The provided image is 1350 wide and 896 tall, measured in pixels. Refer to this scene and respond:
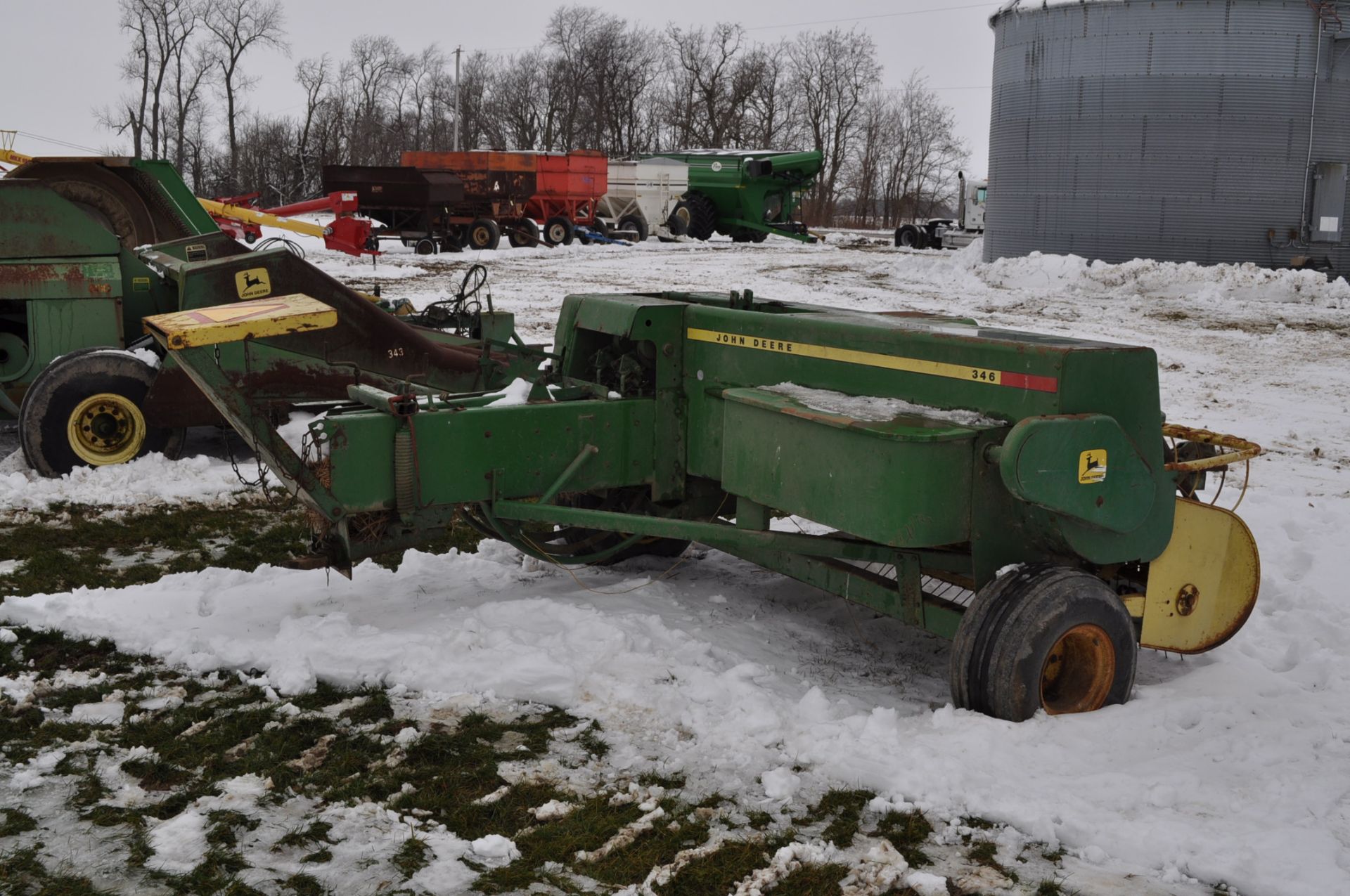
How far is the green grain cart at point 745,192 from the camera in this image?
33.0 m

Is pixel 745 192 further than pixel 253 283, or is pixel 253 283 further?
pixel 745 192

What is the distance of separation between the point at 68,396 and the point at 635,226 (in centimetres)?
2502

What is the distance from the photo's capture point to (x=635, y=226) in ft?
106

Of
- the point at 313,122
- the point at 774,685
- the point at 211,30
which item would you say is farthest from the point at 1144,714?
the point at 313,122

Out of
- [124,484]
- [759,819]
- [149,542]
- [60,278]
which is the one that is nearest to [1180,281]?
[60,278]

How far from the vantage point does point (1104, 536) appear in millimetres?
4465

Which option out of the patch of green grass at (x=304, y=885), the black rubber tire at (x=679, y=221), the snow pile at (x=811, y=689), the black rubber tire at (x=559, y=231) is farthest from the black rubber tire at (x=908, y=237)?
the patch of green grass at (x=304, y=885)

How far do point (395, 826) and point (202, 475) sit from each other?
4.94 m

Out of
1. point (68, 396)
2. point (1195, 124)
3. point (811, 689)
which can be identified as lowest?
point (811, 689)

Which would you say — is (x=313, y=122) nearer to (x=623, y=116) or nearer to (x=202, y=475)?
(x=623, y=116)

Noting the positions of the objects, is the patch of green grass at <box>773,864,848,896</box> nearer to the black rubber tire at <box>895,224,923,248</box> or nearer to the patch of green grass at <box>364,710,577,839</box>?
the patch of green grass at <box>364,710,577,839</box>

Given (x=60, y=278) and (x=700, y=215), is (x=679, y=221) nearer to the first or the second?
(x=700, y=215)

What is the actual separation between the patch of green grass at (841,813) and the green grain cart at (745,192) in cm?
2961

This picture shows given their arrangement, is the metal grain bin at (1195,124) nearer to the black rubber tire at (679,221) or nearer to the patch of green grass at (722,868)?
the black rubber tire at (679,221)
